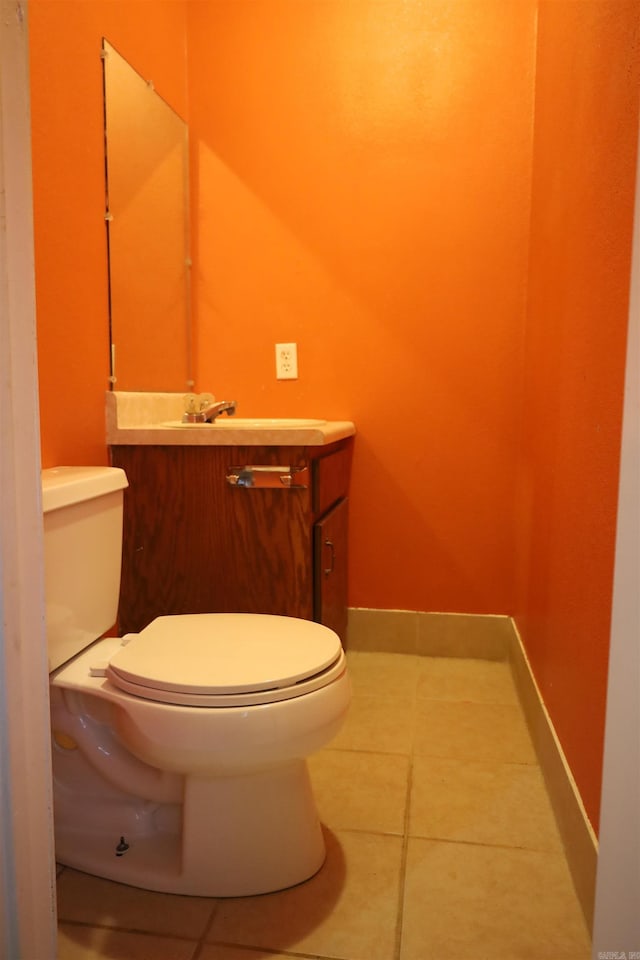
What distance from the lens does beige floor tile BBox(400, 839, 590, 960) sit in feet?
3.90

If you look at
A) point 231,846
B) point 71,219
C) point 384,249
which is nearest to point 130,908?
point 231,846

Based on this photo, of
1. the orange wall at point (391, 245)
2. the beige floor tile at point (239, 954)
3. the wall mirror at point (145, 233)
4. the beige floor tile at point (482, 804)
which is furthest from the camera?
the orange wall at point (391, 245)

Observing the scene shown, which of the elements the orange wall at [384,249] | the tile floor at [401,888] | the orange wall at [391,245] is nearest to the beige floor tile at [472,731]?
the tile floor at [401,888]

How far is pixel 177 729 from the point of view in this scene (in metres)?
1.18

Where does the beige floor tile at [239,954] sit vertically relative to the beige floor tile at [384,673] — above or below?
above

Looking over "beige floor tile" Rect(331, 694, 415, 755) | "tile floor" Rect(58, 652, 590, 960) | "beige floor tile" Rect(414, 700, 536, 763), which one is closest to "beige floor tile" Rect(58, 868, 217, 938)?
"tile floor" Rect(58, 652, 590, 960)

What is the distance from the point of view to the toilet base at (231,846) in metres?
1.31

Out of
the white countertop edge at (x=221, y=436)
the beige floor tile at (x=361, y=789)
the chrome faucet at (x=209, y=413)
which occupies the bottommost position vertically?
the beige floor tile at (x=361, y=789)

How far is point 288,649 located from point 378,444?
1.33m

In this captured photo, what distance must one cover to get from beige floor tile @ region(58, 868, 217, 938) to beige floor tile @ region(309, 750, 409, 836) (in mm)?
363

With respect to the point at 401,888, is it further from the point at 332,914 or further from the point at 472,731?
the point at 472,731

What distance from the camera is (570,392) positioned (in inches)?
61.7

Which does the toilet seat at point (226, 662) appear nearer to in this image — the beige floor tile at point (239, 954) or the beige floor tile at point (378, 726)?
the beige floor tile at point (239, 954)

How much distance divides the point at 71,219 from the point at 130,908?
149 centimetres
